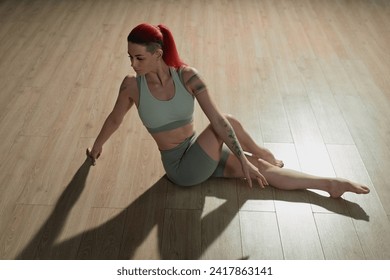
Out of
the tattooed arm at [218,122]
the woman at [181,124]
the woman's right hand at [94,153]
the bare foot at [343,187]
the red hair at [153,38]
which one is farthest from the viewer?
the woman's right hand at [94,153]

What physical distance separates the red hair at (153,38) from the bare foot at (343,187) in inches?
40.1

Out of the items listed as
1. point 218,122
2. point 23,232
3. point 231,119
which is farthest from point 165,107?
point 23,232

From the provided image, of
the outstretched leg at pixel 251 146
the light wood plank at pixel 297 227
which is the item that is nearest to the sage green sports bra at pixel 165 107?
the outstretched leg at pixel 251 146

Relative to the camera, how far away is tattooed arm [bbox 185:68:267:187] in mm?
1763

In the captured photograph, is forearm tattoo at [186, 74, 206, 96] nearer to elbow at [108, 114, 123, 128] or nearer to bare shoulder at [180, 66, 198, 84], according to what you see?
bare shoulder at [180, 66, 198, 84]

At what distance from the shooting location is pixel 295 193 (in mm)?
2047

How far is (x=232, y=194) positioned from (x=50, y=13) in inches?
112

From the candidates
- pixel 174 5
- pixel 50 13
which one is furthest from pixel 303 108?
pixel 50 13

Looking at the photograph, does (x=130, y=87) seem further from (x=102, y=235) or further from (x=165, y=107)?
(x=102, y=235)

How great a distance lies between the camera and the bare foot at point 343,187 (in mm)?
1968

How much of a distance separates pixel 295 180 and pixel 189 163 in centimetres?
55

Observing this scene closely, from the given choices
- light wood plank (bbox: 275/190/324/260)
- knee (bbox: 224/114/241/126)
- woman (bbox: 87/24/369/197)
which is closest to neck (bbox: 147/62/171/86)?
woman (bbox: 87/24/369/197)

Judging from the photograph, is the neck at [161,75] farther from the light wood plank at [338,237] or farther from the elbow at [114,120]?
the light wood plank at [338,237]

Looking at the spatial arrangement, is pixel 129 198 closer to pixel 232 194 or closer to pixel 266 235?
pixel 232 194
